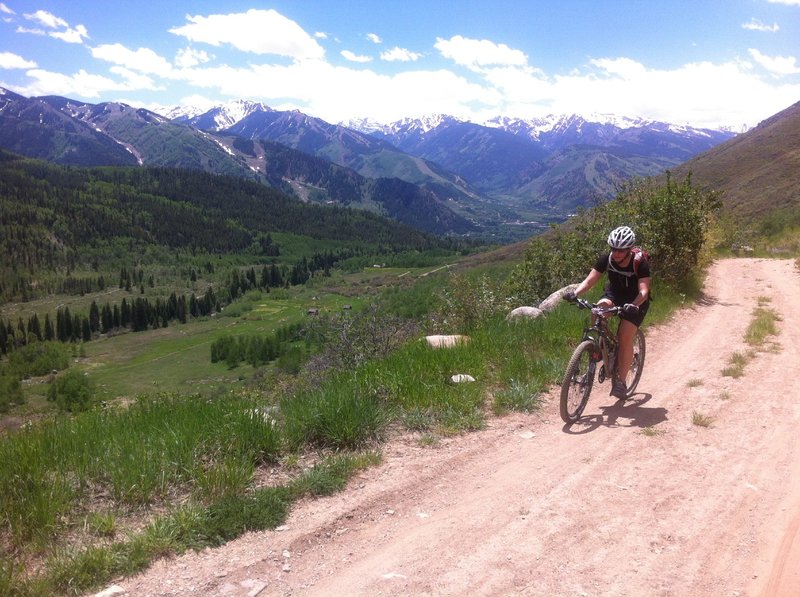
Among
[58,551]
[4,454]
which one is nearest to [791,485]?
[58,551]

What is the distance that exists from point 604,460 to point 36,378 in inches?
5473

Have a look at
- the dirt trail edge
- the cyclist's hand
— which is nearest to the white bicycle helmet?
the cyclist's hand

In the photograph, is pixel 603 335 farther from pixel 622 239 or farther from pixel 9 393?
pixel 9 393

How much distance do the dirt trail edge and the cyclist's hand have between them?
1608 mm

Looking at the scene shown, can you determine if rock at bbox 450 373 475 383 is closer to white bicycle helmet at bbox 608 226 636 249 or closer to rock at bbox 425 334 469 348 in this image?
rock at bbox 425 334 469 348

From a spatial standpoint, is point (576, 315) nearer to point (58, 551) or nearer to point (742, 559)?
point (742, 559)

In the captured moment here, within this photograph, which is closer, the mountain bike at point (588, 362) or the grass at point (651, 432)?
the grass at point (651, 432)

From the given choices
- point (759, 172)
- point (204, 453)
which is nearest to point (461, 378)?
point (204, 453)

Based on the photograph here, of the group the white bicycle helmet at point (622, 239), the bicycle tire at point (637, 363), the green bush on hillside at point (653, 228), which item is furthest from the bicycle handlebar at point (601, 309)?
the green bush on hillside at point (653, 228)

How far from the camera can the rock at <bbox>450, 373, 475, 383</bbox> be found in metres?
8.51

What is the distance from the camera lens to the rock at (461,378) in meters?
8.51

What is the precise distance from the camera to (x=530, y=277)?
84.0 feet

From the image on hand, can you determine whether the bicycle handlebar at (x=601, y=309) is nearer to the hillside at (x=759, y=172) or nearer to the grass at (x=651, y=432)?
the grass at (x=651, y=432)

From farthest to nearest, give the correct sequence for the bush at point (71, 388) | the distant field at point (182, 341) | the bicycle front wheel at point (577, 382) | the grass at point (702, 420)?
the distant field at point (182, 341), the bush at point (71, 388), the bicycle front wheel at point (577, 382), the grass at point (702, 420)
